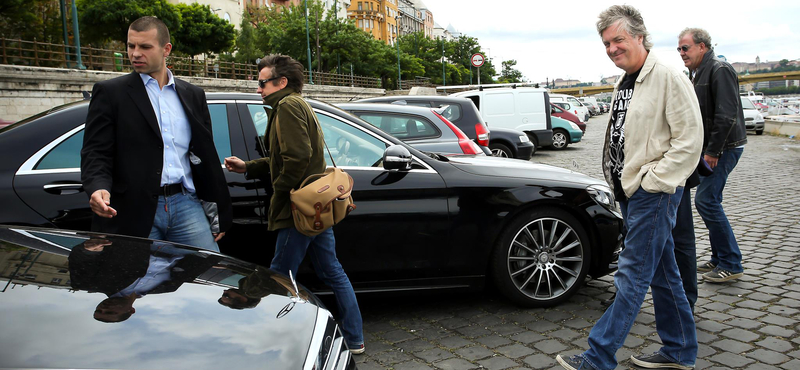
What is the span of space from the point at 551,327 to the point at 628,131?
1.56 m

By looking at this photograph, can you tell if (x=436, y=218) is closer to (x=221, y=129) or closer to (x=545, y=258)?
(x=545, y=258)

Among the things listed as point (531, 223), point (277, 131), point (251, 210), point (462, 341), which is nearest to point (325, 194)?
point (277, 131)

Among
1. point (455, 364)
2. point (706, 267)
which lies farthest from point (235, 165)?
point (706, 267)

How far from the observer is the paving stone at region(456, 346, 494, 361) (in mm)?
3727

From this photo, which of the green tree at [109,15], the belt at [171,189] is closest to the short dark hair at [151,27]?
the belt at [171,189]

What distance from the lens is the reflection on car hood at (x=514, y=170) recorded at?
4.46m

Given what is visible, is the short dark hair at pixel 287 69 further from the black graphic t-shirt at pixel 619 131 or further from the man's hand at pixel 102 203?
the black graphic t-shirt at pixel 619 131

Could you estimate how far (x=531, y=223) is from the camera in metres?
4.39

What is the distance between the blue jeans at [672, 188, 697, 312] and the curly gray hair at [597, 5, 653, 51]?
42.8 inches

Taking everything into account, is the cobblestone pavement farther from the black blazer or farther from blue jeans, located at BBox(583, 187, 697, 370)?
the black blazer

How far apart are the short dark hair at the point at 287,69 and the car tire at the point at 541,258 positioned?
1.77 metres

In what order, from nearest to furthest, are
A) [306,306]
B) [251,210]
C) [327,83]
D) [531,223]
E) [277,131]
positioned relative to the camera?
[306,306], [277,131], [251,210], [531,223], [327,83]

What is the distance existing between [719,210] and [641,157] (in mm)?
2233

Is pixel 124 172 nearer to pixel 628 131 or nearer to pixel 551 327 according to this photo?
pixel 628 131
